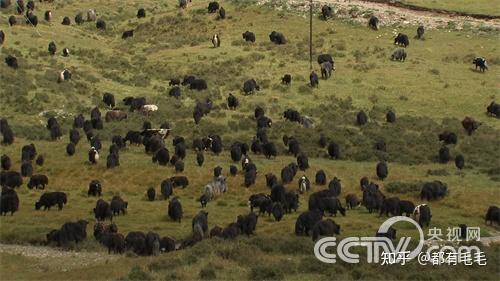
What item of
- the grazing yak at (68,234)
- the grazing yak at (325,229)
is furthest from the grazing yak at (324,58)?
the grazing yak at (68,234)

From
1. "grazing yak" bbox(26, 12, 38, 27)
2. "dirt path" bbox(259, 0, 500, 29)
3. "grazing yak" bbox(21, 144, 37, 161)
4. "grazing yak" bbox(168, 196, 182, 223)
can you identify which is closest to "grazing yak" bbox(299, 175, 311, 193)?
"grazing yak" bbox(168, 196, 182, 223)

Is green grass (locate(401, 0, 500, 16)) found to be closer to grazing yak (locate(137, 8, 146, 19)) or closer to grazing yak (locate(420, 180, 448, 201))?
grazing yak (locate(137, 8, 146, 19))

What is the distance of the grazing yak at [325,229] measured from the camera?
120 ft

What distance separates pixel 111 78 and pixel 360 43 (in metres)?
22.6

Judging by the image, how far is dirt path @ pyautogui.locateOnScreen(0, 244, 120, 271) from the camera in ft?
110

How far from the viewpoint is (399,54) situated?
73.1m

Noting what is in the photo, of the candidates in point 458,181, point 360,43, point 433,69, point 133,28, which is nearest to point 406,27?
point 360,43

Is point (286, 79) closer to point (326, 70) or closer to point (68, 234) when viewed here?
point (326, 70)

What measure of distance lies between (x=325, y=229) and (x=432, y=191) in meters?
9.75

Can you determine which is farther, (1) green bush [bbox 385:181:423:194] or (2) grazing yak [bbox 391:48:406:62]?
(2) grazing yak [bbox 391:48:406:62]

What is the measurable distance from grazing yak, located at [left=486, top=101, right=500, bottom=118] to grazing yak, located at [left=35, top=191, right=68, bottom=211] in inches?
1238

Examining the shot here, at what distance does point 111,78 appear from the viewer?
69.8m

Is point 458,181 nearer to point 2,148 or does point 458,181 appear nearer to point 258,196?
point 258,196

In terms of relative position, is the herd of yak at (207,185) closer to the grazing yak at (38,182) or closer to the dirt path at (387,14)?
the grazing yak at (38,182)
